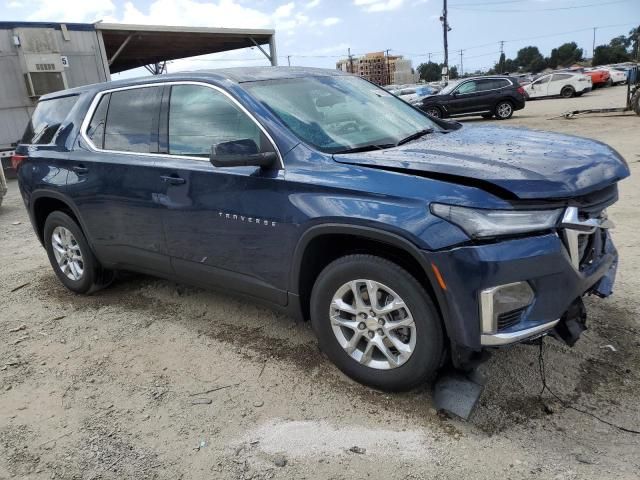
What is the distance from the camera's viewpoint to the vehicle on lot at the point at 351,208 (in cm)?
239

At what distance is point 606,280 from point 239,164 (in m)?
2.19

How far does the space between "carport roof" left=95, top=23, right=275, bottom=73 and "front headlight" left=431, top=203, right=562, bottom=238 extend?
53.6 ft

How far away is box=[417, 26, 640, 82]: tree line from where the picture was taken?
7231 centimetres

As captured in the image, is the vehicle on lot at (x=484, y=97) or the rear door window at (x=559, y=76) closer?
the vehicle on lot at (x=484, y=97)

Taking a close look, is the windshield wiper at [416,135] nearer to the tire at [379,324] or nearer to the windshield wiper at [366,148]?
the windshield wiper at [366,148]

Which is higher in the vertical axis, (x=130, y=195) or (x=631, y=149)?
(x=130, y=195)

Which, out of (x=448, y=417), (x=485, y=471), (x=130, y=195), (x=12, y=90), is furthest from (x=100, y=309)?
(x=12, y=90)

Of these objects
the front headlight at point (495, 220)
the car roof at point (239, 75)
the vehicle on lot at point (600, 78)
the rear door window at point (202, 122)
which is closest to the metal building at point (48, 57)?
the car roof at point (239, 75)

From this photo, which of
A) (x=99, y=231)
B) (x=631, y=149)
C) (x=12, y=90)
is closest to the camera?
(x=99, y=231)

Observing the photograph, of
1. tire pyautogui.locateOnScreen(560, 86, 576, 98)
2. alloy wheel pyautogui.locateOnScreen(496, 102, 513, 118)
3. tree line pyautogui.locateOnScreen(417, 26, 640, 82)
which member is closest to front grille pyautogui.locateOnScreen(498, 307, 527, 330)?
alloy wheel pyautogui.locateOnScreen(496, 102, 513, 118)

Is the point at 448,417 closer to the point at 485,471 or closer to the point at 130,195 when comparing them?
the point at 485,471

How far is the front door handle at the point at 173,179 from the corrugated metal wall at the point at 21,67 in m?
13.2

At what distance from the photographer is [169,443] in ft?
8.72

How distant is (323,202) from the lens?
2793 millimetres
